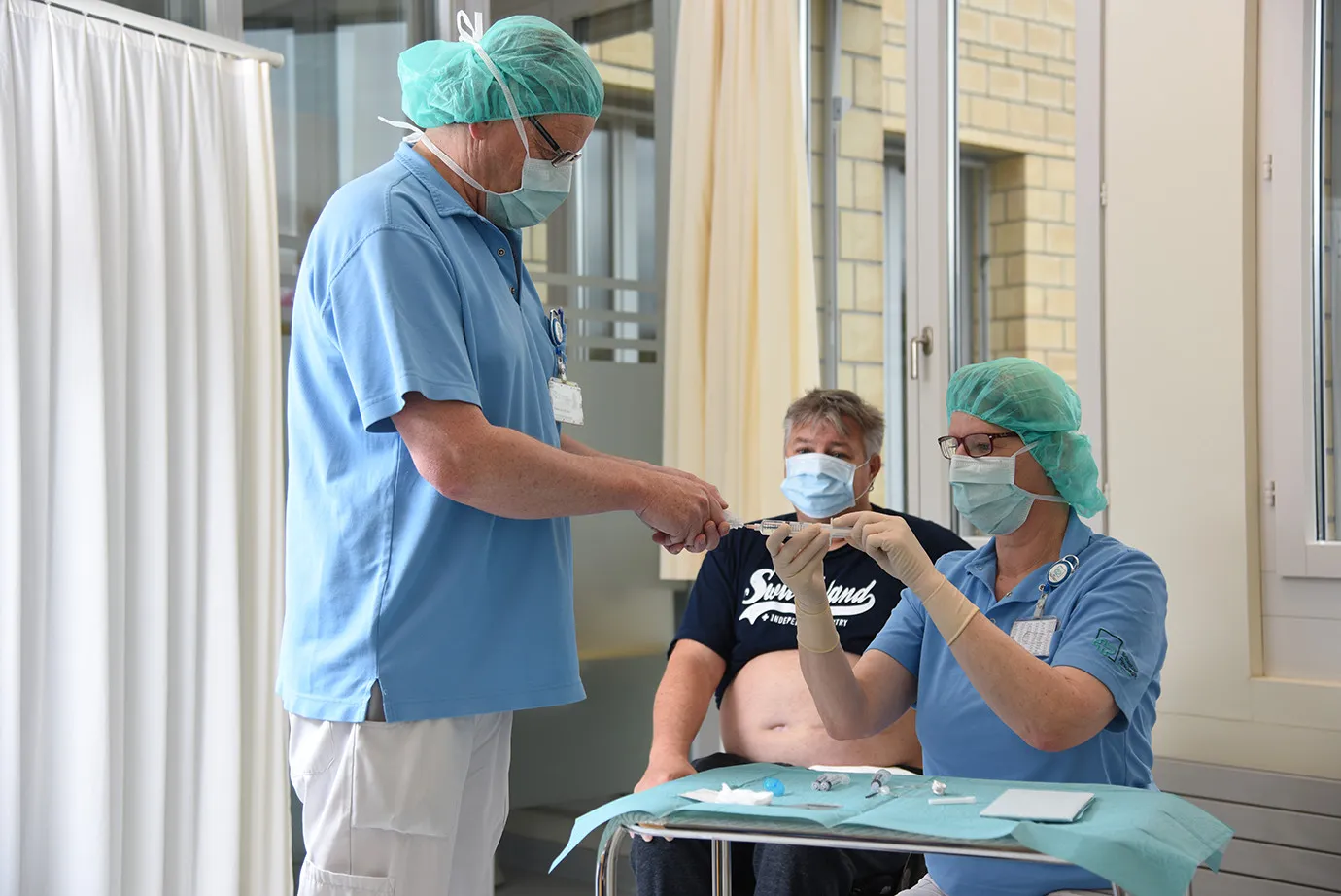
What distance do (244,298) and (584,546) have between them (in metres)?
1.27

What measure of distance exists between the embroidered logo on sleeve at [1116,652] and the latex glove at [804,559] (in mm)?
408

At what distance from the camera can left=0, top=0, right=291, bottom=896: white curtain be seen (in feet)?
8.57

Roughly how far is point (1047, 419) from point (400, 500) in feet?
3.38

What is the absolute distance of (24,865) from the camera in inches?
103

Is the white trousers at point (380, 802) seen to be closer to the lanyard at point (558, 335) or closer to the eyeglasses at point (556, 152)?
the lanyard at point (558, 335)

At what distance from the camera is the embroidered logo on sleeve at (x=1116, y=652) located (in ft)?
5.83

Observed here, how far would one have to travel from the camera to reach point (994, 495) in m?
1.99

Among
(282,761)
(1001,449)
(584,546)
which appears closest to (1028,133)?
(1001,449)

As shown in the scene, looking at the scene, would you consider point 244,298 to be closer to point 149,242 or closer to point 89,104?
point 149,242

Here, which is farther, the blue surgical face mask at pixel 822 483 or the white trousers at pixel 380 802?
the blue surgical face mask at pixel 822 483

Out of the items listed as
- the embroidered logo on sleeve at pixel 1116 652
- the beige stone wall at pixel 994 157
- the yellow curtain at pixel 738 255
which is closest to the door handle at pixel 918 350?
the beige stone wall at pixel 994 157

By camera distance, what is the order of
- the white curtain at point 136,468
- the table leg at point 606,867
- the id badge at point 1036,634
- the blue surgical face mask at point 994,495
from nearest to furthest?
the table leg at point 606,867
the id badge at point 1036,634
the blue surgical face mask at point 994,495
the white curtain at point 136,468

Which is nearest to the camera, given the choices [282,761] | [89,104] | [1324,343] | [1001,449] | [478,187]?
[478,187]

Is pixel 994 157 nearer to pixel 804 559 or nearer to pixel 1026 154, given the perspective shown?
pixel 1026 154
